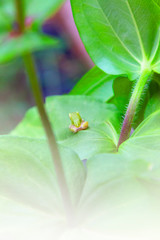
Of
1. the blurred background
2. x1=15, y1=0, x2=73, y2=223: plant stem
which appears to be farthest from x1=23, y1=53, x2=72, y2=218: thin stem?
the blurred background

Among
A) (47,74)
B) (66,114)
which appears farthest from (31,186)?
(47,74)

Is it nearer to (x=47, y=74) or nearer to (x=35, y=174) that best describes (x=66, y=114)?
(x=35, y=174)

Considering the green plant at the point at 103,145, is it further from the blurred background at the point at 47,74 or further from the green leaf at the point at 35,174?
the blurred background at the point at 47,74

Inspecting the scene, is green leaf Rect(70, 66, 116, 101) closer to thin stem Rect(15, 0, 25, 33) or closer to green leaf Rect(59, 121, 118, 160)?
green leaf Rect(59, 121, 118, 160)

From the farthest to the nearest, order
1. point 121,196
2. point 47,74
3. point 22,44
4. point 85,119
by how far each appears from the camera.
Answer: point 47,74 < point 85,119 < point 121,196 < point 22,44

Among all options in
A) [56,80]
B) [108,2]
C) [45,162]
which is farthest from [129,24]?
[56,80]

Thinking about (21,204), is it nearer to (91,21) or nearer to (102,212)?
(102,212)
